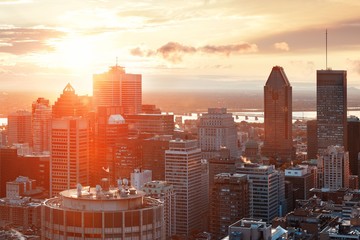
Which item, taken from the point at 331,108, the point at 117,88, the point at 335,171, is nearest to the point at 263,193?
the point at 335,171

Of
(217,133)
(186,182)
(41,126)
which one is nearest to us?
(186,182)

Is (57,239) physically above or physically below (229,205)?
above

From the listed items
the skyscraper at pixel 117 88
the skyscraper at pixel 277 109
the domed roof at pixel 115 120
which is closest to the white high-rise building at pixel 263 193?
the domed roof at pixel 115 120

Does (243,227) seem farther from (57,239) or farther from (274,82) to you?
(274,82)

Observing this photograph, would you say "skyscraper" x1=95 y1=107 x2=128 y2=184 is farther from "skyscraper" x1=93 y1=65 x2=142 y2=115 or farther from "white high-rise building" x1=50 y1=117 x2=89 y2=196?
"skyscraper" x1=93 y1=65 x2=142 y2=115

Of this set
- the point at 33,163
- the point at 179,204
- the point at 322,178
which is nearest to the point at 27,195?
the point at 33,163

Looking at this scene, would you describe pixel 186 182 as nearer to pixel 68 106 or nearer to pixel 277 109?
pixel 68 106
